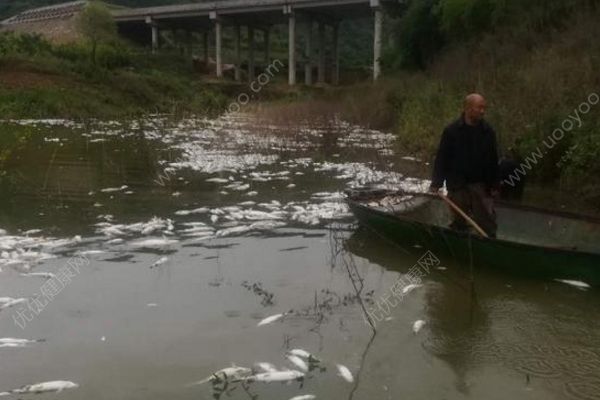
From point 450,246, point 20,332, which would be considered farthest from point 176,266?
point 450,246

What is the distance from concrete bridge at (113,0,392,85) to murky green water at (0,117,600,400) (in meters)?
50.2

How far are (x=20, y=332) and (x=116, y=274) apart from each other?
1.93m

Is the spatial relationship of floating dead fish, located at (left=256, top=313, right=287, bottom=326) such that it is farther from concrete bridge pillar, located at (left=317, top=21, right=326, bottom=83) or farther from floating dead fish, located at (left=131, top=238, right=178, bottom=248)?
concrete bridge pillar, located at (left=317, top=21, right=326, bottom=83)

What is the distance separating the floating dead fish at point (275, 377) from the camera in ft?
18.1

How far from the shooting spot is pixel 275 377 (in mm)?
5523

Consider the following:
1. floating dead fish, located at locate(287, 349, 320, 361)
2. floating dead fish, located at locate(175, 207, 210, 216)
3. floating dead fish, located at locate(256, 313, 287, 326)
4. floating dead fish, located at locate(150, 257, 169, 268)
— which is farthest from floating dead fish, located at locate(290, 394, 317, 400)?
floating dead fish, located at locate(175, 207, 210, 216)

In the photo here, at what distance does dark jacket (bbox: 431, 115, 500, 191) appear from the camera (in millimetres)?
8195

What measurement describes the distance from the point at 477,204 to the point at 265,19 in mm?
71717

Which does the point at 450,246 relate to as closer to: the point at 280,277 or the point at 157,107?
the point at 280,277

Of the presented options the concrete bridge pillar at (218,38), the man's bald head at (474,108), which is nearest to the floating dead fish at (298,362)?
the man's bald head at (474,108)

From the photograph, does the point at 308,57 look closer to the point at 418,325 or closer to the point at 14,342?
the point at 418,325

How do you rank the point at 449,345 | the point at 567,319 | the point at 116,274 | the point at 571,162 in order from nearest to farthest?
the point at 449,345 < the point at 567,319 < the point at 116,274 < the point at 571,162

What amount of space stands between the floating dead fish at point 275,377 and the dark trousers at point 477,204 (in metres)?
4.01

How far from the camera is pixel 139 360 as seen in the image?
19.7 feet
